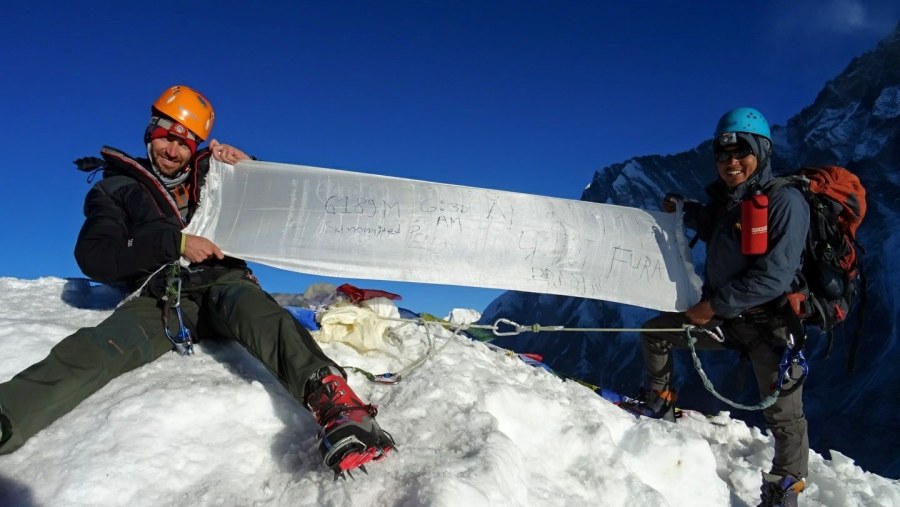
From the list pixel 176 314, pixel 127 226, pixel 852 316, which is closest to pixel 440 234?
pixel 176 314

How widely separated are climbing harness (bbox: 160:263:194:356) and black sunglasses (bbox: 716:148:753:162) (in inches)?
165

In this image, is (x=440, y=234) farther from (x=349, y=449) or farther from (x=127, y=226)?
(x=349, y=449)

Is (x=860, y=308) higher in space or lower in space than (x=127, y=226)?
lower

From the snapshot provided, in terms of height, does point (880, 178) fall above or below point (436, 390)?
above

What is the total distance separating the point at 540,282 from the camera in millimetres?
4852

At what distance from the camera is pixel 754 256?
12.7 ft

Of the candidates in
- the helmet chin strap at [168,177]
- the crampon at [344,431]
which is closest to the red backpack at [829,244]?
the crampon at [344,431]

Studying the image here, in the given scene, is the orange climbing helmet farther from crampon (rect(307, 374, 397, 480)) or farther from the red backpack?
the red backpack

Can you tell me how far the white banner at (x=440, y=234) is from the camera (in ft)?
14.6

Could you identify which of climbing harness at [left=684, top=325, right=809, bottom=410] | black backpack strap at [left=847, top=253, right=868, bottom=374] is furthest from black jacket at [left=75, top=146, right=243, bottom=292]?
black backpack strap at [left=847, top=253, right=868, bottom=374]

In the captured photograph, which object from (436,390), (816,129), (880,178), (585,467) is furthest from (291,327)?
(816,129)

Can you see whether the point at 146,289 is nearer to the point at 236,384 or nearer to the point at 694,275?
the point at 236,384

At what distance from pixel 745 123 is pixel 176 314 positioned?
447 centimetres

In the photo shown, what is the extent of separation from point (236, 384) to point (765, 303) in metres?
3.79
